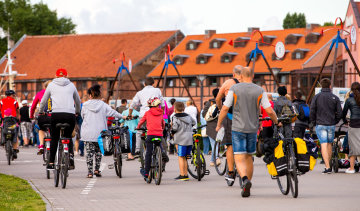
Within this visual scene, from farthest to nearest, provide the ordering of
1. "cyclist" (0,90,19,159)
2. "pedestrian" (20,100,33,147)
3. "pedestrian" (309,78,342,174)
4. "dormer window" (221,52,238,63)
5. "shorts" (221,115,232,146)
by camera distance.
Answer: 1. "dormer window" (221,52,238,63)
2. "pedestrian" (20,100,33,147)
3. "cyclist" (0,90,19,159)
4. "pedestrian" (309,78,342,174)
5. "shorts" (221,115,232,146)

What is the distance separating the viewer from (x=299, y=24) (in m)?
122

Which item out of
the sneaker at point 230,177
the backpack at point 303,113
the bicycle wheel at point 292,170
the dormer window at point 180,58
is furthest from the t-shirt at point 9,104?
the dormer window at point 180,58

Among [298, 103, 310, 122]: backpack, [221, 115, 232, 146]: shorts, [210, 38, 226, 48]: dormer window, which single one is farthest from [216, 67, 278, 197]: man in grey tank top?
[210, 38, 226, 48]: dormer window

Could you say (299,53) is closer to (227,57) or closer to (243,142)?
(227,57)

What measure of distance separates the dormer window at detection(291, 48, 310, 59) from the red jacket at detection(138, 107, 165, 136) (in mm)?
69187

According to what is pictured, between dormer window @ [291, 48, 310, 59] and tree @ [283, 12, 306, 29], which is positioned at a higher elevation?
tree @ [283, 12, 306, 29]

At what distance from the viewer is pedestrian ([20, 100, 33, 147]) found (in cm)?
3356

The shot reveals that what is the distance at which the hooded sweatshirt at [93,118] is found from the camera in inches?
628

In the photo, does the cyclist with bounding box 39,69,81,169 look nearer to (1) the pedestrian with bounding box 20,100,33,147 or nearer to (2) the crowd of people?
(2) the crowd of people

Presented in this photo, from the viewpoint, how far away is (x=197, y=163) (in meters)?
15.9

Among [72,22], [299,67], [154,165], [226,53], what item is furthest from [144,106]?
[72,22]

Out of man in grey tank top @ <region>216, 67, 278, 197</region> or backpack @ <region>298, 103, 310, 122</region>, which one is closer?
man in grey tank top @ <region>216, 67, 278, 197</region>

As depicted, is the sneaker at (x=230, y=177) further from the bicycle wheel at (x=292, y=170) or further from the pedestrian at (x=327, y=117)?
the pedestrian at (x=327, y=117)

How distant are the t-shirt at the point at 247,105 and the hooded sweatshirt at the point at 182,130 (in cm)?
374
